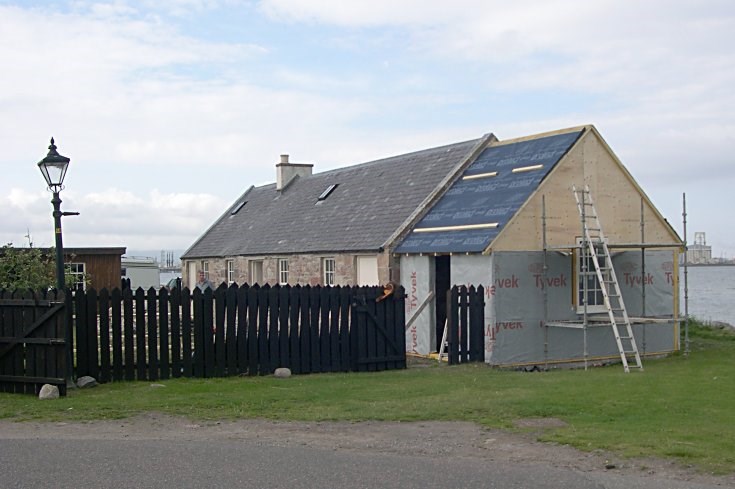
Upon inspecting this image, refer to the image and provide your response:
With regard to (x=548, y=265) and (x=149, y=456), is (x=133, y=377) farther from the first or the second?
(x=548, y=265)

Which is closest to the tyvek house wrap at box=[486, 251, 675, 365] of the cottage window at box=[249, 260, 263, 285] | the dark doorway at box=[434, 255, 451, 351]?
the dark doorway at box=[434, 255, 451, 351]

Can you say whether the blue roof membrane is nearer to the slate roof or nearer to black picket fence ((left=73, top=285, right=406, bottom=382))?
the slate roof

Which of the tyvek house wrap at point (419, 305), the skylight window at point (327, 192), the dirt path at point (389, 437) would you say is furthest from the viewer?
the skylight window at point (327, 192)

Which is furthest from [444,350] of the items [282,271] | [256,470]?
[256,470]

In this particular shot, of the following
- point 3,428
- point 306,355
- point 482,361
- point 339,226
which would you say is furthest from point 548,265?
point 3,428

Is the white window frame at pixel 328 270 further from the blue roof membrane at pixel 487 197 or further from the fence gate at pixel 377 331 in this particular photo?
the fence gate at pixel 377 331

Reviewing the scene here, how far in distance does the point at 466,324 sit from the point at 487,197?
3634 mm

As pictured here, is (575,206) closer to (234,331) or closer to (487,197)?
(487,197)

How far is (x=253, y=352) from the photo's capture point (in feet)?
54.2

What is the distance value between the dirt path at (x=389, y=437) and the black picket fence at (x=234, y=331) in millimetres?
3757

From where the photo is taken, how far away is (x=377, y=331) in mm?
17766

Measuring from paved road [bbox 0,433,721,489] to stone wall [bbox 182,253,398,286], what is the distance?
12.7 meters

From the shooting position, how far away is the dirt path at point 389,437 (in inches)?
344

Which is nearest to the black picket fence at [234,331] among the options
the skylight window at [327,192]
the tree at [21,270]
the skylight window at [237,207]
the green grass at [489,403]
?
the green grass at [489,403]
